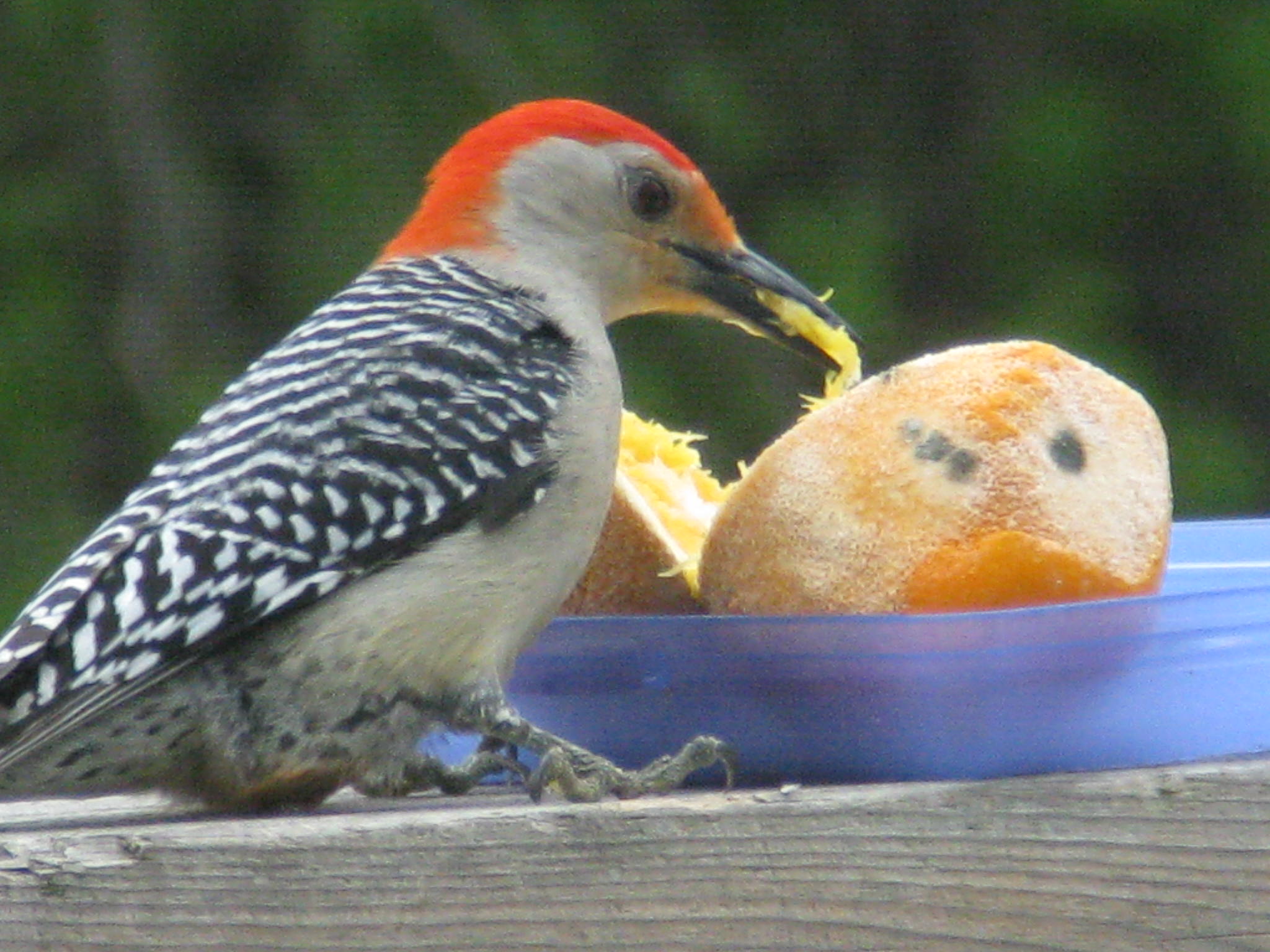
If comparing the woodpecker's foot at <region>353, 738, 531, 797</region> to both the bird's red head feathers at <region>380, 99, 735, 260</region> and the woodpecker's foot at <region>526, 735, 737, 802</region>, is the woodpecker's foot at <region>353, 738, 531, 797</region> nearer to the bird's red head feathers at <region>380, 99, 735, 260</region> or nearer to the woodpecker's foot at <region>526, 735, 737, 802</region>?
the woodpecker's foot at <region>526, 735, 737, 802</region>

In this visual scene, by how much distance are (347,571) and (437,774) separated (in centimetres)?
24

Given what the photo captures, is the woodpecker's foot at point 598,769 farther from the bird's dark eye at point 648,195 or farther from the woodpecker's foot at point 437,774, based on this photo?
the bird's dark eye at point 648,195

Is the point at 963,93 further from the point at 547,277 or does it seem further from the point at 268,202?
the point at 547,277

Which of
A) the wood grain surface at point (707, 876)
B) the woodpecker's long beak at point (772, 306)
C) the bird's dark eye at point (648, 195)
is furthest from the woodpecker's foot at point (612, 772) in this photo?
the bird's dark eye at point (648, 195)

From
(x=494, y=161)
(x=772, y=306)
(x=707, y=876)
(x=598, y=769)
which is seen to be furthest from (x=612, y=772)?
(x=494, y=161)

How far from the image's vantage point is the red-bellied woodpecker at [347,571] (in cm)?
183

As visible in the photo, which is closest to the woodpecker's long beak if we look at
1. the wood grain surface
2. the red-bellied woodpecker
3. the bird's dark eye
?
the bird's dark eye

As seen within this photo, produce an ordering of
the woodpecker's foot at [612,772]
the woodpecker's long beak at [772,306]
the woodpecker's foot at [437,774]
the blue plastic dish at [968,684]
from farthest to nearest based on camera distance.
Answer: the woodpecker's long beak at [772,306]
the woodpecker's foot at [437,774]
the woodpecker's foot at [612,772]
the blue plastic dish at [968,684]

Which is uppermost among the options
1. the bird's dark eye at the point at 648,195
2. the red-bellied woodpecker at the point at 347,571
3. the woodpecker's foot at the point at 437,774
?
the bird's dark eye at the point at 648,195

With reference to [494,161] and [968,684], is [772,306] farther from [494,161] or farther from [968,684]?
[968,684]

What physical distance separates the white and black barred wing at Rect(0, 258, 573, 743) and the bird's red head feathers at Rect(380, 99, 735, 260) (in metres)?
0.19

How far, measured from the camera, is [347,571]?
1.92 m

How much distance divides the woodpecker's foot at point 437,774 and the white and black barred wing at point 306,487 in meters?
0.21

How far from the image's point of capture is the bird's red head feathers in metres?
2.40
